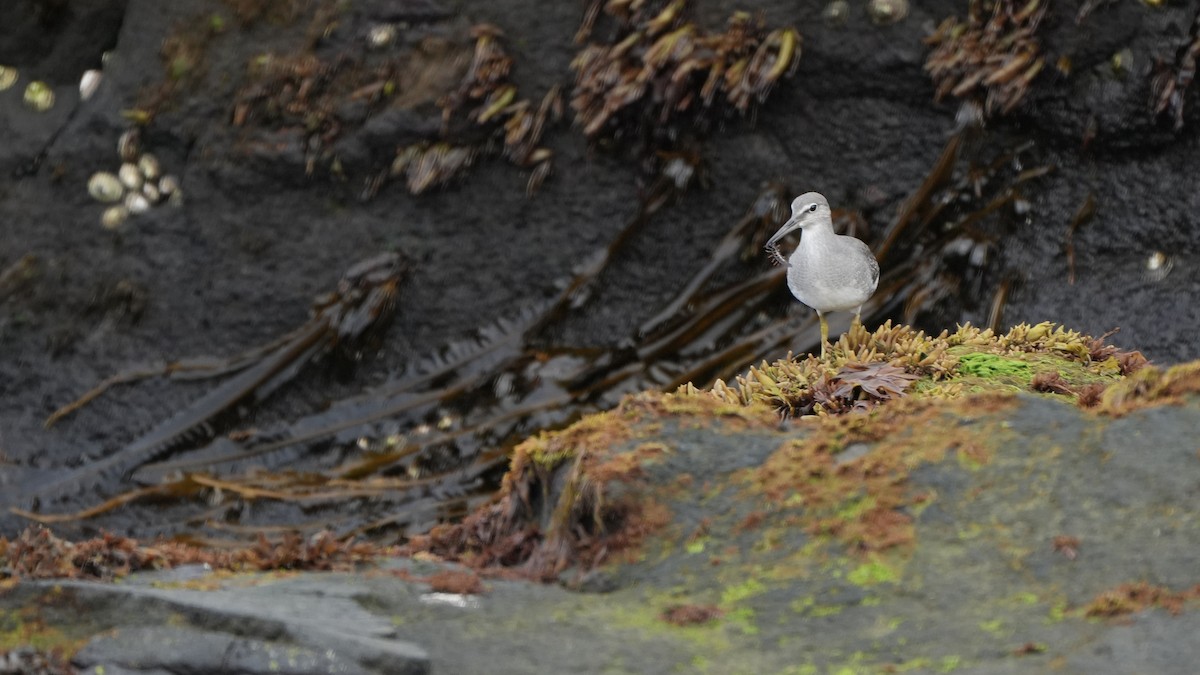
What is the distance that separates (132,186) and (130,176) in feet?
0.20

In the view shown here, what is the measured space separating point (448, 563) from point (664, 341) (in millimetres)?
3849

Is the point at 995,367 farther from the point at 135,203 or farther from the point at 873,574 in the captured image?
the point at 135,203

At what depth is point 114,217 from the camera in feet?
24.5

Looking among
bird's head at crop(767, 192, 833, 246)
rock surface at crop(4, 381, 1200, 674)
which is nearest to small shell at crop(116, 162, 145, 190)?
bird's head at crop(767, 192, 833, 246)

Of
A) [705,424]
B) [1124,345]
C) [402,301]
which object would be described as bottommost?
[1124,345]

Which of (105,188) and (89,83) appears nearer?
(105,188)

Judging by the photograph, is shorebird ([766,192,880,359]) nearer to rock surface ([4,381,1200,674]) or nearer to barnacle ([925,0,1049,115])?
barnacle ([925,0,1049,115])

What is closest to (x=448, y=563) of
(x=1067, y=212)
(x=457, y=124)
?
(x=457, y=124)

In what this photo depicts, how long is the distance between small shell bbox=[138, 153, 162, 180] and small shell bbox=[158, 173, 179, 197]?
0.05 metres

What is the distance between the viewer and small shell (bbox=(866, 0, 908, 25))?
732cm

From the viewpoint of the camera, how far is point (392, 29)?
24.7ft

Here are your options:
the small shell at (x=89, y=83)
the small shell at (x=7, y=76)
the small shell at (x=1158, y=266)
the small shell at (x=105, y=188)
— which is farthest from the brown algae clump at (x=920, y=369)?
the small shell at (x=7, y=76)

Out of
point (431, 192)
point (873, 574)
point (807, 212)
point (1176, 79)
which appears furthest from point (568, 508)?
point (1176, 79)

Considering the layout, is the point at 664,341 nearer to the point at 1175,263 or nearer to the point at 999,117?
the point at 999,117
